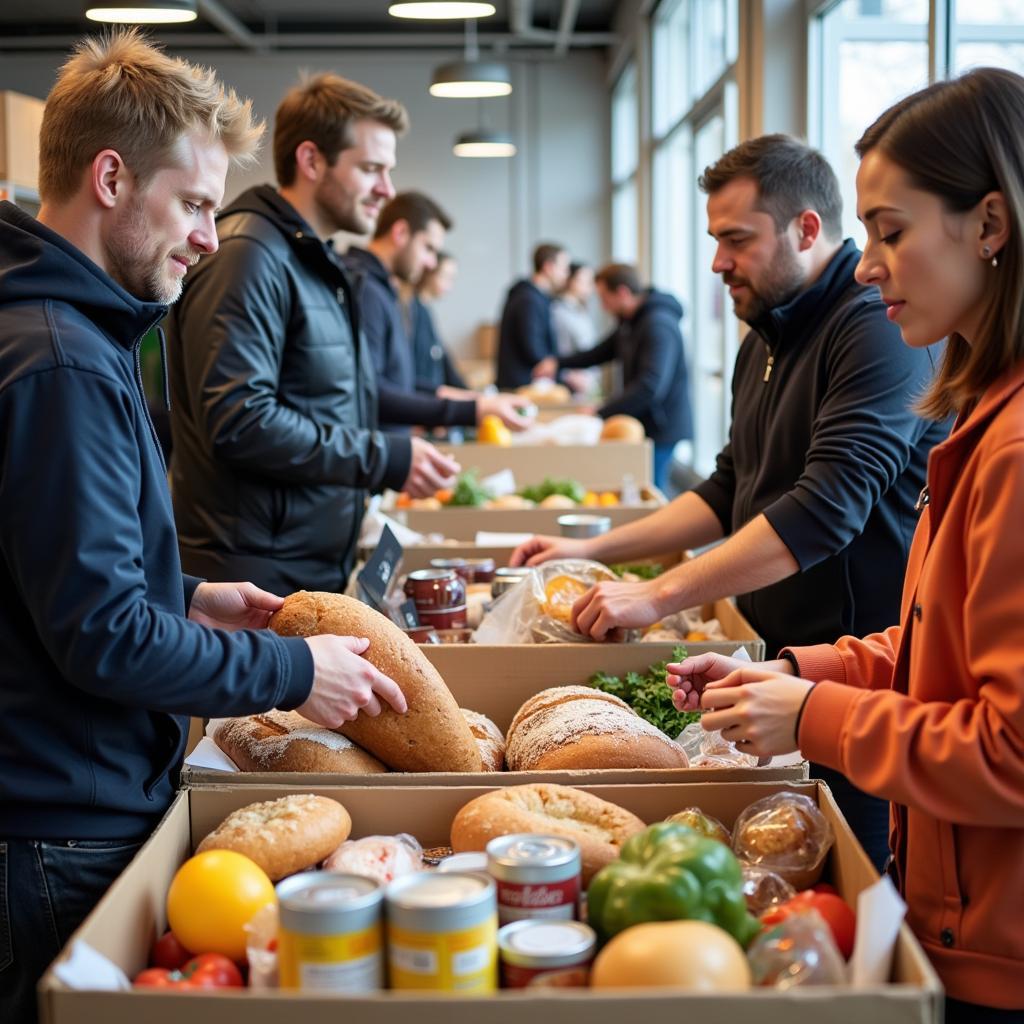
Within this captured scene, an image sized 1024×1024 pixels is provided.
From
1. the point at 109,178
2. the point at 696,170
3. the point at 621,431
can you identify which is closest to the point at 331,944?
the point at 109,178

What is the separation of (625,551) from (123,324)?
161 cm

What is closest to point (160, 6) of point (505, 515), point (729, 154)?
point (505, 515)

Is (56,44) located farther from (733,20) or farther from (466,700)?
(466,700)

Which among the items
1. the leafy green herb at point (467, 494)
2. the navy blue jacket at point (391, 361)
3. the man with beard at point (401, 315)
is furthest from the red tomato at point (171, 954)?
the navy blue jacket at point (391, 361)

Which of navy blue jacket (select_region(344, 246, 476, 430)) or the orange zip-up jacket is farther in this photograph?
navy blue jacket (select_region(344, 246, 476, 430))

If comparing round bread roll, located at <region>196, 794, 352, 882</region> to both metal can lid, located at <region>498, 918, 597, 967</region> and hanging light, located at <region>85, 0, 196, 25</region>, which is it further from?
hanging light, located at <region>85, 0, 196, 25</region>

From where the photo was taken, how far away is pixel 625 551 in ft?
9.65

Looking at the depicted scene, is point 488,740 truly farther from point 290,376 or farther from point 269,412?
point 290,376

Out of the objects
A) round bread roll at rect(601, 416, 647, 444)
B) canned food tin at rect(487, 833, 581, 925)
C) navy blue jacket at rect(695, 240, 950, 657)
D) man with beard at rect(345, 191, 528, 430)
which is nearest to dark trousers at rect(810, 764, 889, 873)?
navy blue jacket at rect(695, 240, 950, 657)

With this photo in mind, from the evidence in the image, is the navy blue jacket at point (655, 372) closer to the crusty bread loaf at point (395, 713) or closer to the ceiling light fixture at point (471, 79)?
the ceiling light fixture at point (471, 79)

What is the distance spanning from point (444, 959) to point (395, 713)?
2.14 ft

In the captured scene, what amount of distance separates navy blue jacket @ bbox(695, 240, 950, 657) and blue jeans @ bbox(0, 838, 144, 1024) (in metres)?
1.34

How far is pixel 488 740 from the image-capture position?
2.01 meters

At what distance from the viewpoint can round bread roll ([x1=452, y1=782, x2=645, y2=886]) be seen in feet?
4.85
